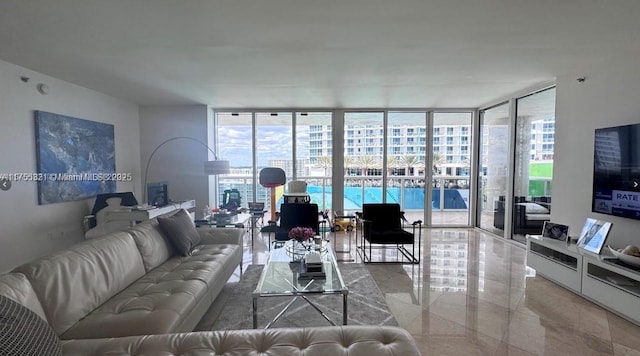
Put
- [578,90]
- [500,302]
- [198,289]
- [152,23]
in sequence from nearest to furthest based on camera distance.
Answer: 1. [198,289]
2. [152,23]
3. [500,302]
4. [578,90]

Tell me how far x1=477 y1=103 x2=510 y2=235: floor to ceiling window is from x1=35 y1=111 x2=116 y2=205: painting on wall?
21.8ft

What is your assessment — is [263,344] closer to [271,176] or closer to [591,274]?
[591,274]

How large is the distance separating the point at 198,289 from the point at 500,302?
2676 millimetres

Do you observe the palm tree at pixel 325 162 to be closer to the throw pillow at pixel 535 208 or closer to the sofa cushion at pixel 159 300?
the throw pillow at pixel 535 208

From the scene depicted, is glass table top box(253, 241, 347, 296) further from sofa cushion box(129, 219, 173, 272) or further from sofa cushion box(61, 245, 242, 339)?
sofa cushion box(129, 219, 173, 272)

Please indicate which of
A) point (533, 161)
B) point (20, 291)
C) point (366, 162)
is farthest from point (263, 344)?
point (366, 162)

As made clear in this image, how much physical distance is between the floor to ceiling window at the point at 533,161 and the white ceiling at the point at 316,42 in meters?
0.46

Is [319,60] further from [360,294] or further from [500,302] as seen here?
[500,302]

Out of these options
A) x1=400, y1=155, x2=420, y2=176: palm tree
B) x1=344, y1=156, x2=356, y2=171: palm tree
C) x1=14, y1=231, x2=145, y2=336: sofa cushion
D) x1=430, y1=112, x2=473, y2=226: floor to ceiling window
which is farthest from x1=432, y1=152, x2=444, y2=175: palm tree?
x1=14, y1=231, x2=145, y2=336: sofa cushion

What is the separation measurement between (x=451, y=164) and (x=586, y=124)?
2.78 meters

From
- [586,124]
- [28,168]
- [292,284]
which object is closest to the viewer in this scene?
[292,284]

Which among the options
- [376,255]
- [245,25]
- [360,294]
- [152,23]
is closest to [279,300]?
[360,294]

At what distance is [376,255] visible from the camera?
420 centimetres

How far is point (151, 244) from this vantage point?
254cm
